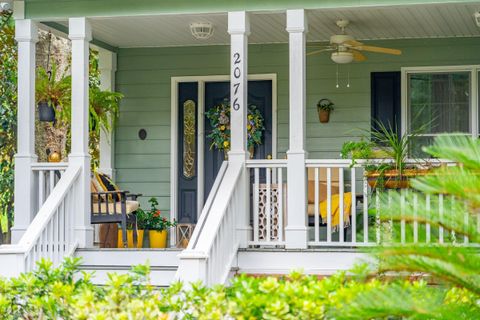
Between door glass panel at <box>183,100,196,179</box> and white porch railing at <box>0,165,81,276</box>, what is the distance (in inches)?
98.0

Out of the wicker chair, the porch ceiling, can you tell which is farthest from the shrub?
the porch ceiling

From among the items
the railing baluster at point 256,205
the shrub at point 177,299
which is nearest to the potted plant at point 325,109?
the railing baluster at point 256,205

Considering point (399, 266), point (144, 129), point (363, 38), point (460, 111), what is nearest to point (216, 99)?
point (144, 129)

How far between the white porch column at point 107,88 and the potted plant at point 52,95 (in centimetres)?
134

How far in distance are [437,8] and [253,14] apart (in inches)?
68.0

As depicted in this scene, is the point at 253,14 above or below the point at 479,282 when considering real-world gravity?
above

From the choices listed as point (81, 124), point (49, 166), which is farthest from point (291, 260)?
point (49, 166)

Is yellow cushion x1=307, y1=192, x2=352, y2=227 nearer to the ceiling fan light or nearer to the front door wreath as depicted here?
Result: the ceiling fan light

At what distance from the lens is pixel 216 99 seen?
1095 centimetres

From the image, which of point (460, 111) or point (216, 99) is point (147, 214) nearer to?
point (216, 99)

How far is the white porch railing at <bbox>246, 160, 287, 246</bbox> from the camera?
8.38 meters

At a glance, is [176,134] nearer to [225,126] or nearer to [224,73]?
[225,126]

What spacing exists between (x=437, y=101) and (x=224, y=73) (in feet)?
7.86

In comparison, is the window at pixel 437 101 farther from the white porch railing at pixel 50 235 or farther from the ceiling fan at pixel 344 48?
the white porch railing at pixel 50 235
